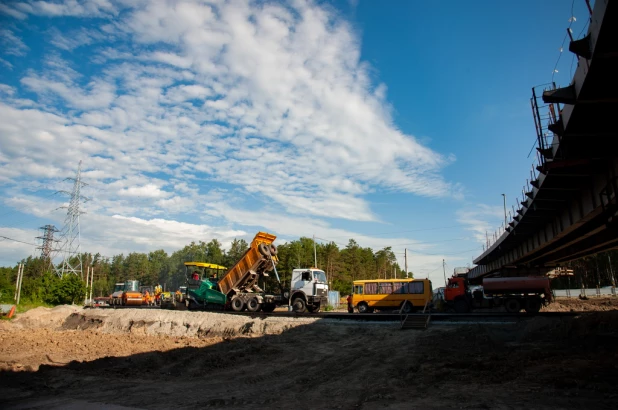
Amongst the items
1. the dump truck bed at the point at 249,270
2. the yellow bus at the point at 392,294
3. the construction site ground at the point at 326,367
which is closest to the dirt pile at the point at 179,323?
the construction site ground at the point at 326,367

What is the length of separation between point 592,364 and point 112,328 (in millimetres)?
22265

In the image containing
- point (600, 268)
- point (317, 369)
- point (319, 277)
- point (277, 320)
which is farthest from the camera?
point (600, 268)

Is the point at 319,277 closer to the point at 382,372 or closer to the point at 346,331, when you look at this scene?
the point at 346,331

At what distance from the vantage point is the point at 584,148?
37.4 ft

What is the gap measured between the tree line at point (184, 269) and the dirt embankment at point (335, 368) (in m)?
12.5

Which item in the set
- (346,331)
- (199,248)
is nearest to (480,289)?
(346,331)

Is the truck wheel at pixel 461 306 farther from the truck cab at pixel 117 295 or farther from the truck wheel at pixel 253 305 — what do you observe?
the truck cab at pixel 117 295

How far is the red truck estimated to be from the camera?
2455 centimetres

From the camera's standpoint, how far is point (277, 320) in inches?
682

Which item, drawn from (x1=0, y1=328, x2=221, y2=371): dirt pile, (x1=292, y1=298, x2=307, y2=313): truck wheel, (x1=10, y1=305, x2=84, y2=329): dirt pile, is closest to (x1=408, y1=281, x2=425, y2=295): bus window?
(x1=292, y1=298, x2=307, y2=313): truck wheel

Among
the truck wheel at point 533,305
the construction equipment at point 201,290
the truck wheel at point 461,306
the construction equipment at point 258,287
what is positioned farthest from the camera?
the truck wheel at point 461,306

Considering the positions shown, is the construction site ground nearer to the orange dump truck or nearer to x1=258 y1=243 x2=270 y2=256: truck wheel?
the orange dump truck

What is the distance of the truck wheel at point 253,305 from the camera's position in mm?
23109

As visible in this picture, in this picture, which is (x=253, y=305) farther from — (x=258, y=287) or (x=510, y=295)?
(x=510, y=295)
